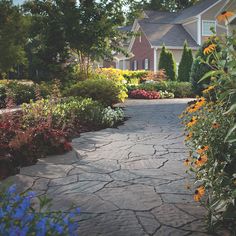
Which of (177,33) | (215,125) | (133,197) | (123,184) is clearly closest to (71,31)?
(123,184)

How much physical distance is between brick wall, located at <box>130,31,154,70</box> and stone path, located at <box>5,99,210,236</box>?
24174 millimetres

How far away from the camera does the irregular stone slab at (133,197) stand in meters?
3.93

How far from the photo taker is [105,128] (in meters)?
8.98

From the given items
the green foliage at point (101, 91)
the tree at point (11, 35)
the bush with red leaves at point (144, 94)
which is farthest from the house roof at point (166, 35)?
the green foliage at point (101, 91)

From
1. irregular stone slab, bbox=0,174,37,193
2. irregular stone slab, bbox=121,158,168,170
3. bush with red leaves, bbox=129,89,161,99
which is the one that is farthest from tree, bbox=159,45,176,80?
irregular stone slab, bbox=0,174,37,193

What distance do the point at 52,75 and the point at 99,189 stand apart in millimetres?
12674

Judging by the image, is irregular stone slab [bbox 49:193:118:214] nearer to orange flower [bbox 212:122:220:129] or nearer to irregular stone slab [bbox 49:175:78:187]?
irregular stone slab [bbox 49:175:78:187]

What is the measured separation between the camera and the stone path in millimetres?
3484

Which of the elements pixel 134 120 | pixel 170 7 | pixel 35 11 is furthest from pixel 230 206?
pixel 170 7

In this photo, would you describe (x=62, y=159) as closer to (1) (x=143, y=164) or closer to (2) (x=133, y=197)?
(1) (x=143, y=164)

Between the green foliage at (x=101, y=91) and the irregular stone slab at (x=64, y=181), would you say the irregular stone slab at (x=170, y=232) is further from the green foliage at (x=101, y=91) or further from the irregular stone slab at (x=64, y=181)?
the green foliage at (x=101, y=91)

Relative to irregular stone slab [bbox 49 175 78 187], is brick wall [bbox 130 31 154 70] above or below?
above

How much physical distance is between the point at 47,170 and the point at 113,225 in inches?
82.0

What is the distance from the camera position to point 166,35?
31438 millimetres
